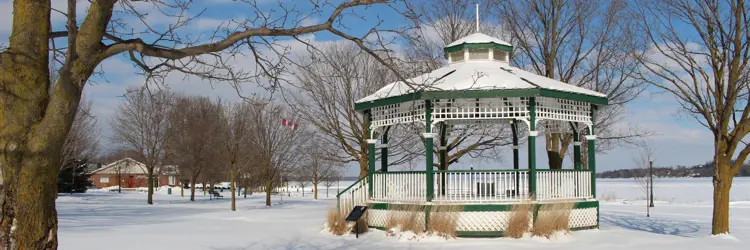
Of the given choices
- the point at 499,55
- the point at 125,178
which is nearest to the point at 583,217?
the point at 499,55

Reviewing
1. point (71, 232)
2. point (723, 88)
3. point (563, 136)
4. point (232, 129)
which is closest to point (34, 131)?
point (71, 232)

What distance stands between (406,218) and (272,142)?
2154 centimetres

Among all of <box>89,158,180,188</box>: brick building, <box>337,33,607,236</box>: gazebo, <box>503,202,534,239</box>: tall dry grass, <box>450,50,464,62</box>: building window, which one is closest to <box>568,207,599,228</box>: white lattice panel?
<box>337,33,607,236</box>: gazebo

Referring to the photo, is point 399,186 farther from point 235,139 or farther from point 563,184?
point 235,139

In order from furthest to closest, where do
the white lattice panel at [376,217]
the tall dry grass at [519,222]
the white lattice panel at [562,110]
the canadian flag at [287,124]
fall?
the canadian flag at [287,124] < the white lattice panel at [376,217] < the white lattice panel at [562,110] < the tall dry grass at [519,222]

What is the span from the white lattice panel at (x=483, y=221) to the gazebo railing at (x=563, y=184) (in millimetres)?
1081

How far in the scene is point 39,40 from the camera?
5.57m

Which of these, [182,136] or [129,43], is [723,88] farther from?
[182,136]

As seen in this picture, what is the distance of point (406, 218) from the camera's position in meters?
15.0

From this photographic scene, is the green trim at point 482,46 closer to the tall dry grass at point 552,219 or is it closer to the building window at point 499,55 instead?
the building window at point 499,55

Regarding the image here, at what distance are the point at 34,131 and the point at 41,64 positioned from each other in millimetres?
600

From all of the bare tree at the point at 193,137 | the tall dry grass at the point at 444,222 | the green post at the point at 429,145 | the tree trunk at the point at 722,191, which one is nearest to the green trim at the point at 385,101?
the green post at the point at 429,145

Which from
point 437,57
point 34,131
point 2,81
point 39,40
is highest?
point 437,57

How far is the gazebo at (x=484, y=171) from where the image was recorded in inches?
584
